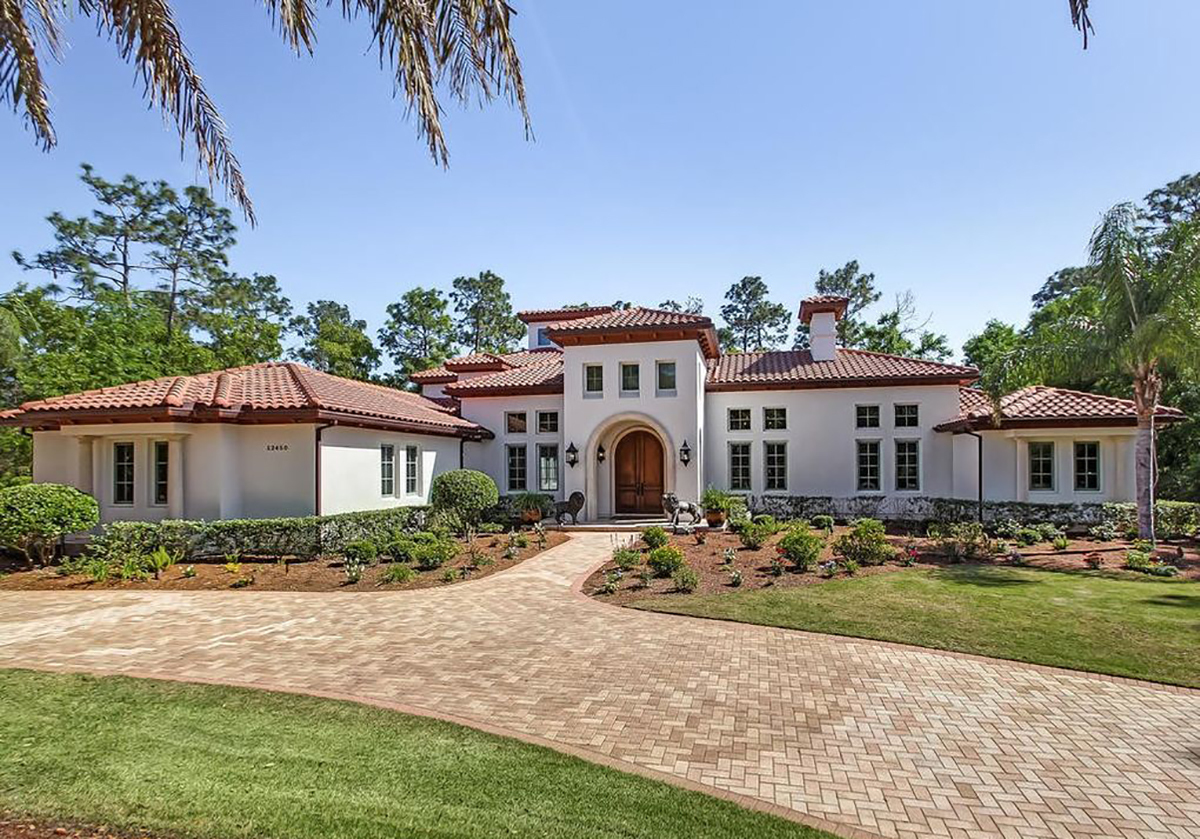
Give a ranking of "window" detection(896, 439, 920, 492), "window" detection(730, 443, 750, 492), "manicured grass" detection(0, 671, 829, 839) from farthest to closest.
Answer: "window" detection(730, 443, 750, 492) < "window" detection(896, 439, 920, 492) < "manicured grass" detection(0, 671, 829, 839)

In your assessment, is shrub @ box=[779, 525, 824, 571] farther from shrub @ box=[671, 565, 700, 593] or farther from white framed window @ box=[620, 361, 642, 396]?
white framed window @ box=[620, 361, 642, 396]

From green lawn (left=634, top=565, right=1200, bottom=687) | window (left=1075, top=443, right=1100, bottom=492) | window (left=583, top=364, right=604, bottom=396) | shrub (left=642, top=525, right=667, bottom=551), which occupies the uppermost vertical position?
window (left=583, top=364, right=604, bottom=396)

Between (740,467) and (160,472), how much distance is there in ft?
57.3

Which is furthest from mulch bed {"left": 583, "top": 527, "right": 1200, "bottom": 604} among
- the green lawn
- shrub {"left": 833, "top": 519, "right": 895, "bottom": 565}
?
the green lawn

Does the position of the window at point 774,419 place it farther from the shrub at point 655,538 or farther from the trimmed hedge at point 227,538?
the trimmed hedge at point 227,538

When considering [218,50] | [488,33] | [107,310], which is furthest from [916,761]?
[107,310]

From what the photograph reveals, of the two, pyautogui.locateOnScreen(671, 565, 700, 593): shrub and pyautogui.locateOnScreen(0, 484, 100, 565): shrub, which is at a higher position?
pyautogui.locateOnScreen(0, 484, 100, 565): shrub

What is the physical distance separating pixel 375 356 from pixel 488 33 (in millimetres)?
45600

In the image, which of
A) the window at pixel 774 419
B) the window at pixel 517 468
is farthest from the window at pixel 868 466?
the window at pixel 517 468

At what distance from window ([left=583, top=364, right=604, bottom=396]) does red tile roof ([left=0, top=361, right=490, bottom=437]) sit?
538 cm

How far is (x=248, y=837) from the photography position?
3803 mm

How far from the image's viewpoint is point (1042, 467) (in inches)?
742

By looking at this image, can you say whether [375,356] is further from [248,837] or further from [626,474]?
[248,837]

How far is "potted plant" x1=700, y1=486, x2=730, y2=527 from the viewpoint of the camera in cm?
1905
